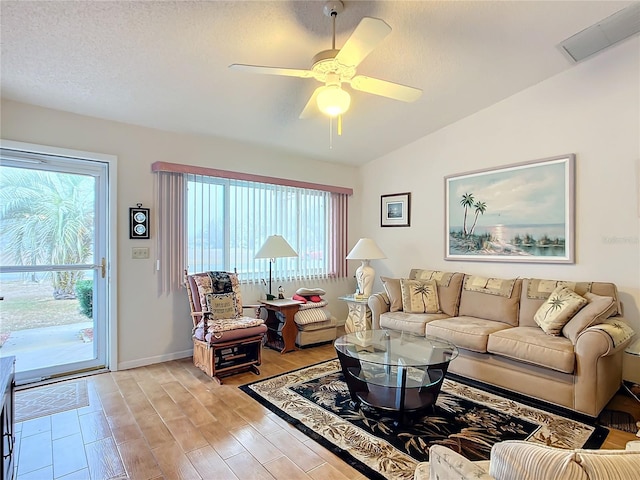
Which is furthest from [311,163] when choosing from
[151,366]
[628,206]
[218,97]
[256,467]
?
[256,467]

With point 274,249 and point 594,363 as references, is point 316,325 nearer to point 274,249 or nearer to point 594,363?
point 274,249

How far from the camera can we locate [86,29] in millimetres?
2355

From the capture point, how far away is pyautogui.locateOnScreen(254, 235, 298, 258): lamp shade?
4.11 m

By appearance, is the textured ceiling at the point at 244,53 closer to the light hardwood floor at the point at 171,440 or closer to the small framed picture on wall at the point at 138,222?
the small framed picture on wall at the point at 138,222

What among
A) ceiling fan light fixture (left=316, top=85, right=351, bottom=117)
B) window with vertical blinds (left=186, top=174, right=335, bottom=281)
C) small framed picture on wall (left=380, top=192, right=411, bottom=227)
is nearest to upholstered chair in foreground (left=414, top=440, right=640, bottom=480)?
ceiling fan light fixture (left=316, top=85, right=351, bottom=117)

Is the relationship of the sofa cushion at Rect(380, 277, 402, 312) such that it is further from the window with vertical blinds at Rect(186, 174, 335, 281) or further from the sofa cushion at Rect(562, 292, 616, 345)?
the sofa cushion at Rect(562, 292, 616, 345)

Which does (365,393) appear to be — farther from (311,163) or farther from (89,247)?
(311,163)

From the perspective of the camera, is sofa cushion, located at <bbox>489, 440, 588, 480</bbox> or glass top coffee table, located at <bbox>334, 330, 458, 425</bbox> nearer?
sofa cushion, located at <bbox>489, 440, 588, 480</bbox>

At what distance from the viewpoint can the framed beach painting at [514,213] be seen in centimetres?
356

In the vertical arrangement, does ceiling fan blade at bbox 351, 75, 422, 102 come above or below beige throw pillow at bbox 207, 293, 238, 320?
above

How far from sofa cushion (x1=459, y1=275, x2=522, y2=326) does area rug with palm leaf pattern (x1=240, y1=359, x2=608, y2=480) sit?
86cm

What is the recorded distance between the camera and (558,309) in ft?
9.84

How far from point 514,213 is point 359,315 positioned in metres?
2.14

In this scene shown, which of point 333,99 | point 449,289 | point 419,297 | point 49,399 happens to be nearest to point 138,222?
point 49,399
